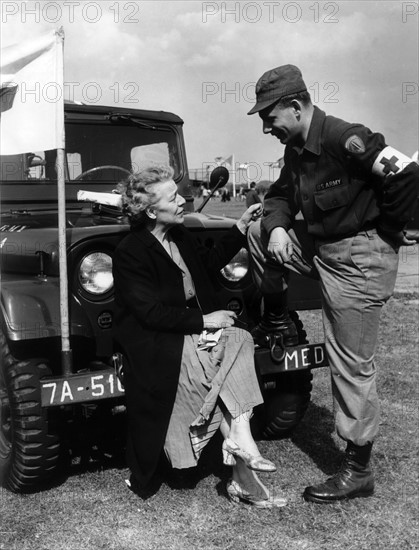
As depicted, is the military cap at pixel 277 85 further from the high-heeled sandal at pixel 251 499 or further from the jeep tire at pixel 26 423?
the high-heeled sandal at pixel 251 499

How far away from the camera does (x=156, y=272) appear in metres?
3.19

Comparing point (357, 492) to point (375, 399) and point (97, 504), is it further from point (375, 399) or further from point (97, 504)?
point (97, 504)

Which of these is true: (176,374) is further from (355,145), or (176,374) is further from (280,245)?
(355,145)

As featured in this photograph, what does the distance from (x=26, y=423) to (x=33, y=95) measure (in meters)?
1.54

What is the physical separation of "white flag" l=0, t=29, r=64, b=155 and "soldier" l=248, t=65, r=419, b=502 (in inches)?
39.7

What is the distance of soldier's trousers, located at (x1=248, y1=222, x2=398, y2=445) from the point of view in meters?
3.05

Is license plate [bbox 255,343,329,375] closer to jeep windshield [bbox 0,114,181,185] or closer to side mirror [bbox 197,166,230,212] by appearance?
side mirror [bbox 197,166,230,212]

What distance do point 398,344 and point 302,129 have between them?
3714mm

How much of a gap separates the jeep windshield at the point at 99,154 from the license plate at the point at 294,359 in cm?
172

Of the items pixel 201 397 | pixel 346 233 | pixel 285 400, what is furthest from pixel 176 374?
pixel 285 400

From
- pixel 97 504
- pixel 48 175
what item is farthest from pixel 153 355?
pixel 48 175

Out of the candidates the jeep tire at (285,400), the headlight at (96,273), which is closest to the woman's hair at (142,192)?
the headlight at (96,273)

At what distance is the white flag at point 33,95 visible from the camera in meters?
3.38

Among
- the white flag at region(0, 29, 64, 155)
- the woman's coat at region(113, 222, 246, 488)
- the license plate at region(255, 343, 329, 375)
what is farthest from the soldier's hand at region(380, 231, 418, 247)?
the white flag at region(0, 29, 64, 155)
